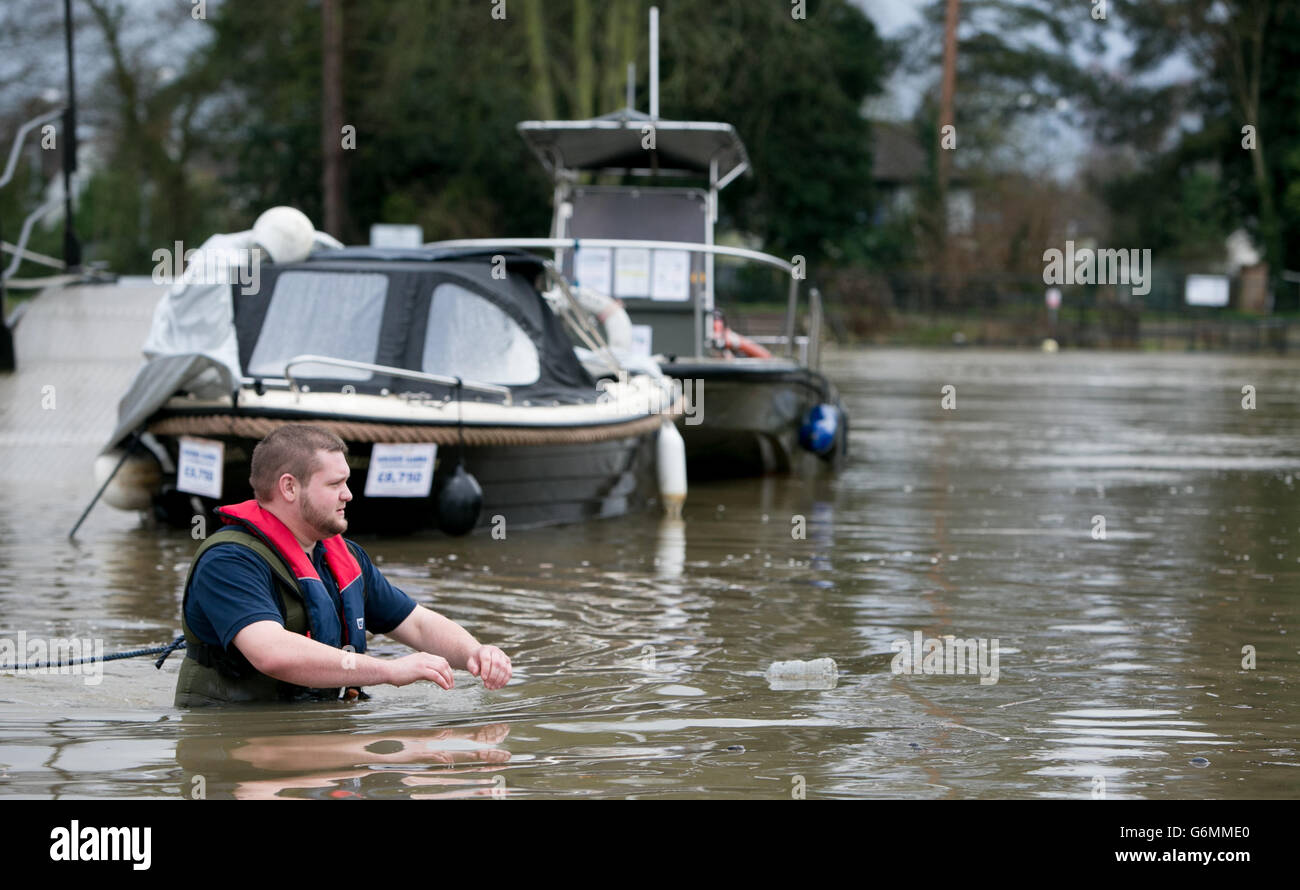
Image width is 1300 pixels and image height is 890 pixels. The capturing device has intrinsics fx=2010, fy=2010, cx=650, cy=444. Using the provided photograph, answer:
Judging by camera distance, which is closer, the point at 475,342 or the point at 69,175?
the point at 475,342

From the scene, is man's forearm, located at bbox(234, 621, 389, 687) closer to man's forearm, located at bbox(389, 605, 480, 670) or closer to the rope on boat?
man's forearm, located at bbox(389, 605, 480, 670)

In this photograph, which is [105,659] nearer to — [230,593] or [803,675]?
[230,593]

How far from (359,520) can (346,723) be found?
5.52 metres

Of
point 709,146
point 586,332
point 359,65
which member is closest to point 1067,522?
point 586,332

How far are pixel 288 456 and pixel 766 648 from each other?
126 inches

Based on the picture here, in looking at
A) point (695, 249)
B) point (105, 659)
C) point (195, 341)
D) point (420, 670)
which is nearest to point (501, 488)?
point (195, 341)

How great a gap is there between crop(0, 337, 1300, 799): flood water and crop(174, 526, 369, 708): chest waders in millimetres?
64

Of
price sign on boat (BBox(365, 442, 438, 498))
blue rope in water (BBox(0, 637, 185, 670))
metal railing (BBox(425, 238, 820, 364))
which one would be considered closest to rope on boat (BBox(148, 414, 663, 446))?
price sign on boat (BBox(365, 442, 438, 498))

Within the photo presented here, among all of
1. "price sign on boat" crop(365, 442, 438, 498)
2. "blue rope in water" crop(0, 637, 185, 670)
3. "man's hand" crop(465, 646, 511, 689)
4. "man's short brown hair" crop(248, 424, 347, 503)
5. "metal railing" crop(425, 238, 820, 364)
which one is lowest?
"blue rope in water" crop(0, 637, 185, 670)

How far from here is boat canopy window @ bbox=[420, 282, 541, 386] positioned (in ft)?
41.0

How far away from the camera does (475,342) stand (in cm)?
1266

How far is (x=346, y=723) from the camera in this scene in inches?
261
